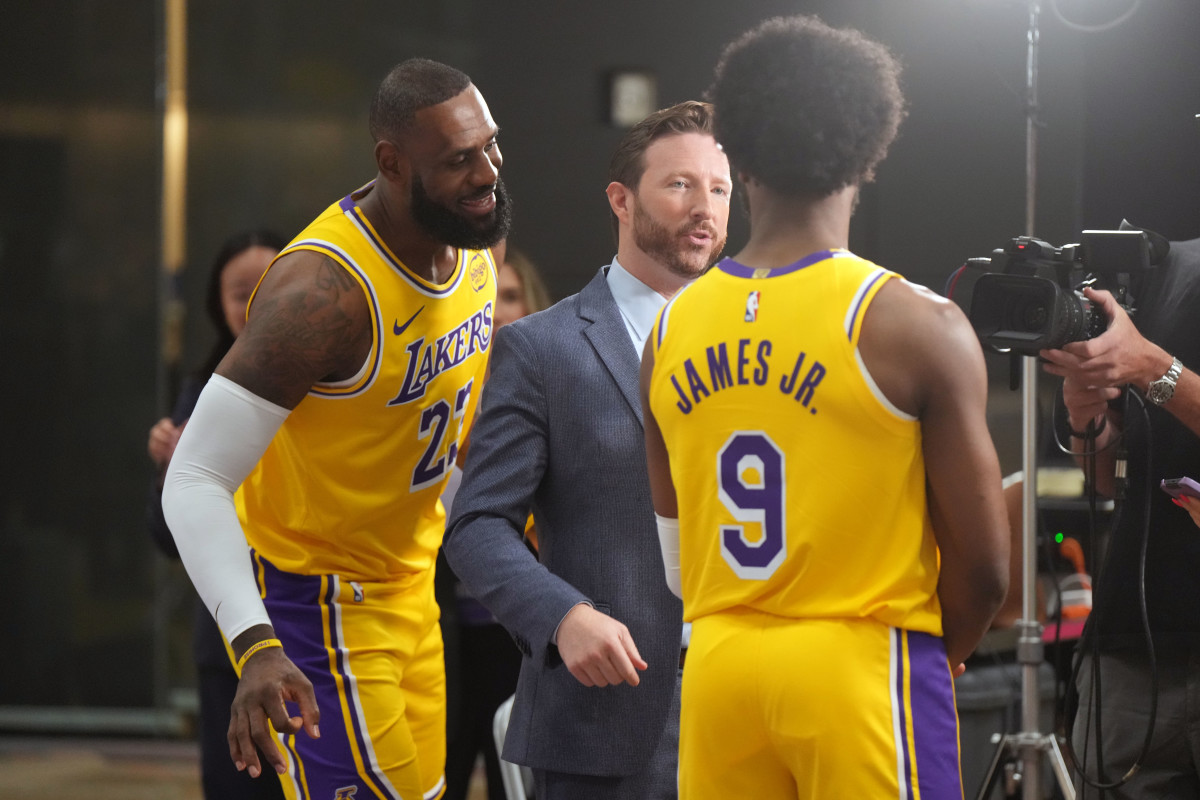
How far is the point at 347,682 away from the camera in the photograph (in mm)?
→ 2312

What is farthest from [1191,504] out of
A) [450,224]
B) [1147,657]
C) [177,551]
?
[177,551]

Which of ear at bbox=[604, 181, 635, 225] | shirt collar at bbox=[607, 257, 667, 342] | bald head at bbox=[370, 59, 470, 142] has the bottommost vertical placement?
shirt collar at bbox=[607, 257, 667, 342]

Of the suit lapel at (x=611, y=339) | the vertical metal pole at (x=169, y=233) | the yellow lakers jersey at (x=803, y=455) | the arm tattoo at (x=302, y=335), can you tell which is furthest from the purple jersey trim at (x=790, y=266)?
the vertical metal pole at (x=169, y=233)

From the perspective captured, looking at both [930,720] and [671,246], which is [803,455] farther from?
[671,246]

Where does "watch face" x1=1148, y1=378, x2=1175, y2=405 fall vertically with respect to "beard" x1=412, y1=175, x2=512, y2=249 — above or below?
below

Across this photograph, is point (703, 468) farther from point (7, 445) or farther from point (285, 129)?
point (7, 445)

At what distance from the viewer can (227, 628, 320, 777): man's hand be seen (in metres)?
1.94

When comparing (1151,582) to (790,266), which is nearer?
(790,266)

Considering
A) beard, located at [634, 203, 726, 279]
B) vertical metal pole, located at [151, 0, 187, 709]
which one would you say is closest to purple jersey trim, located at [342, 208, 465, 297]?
beard, located at [634, 203, 726, 279]

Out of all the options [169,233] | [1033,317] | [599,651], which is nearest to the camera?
[599,651]

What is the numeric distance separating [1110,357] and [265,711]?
4.69ft

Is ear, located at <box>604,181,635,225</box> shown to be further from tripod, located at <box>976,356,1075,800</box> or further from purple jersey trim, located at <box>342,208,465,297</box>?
tripod, located at <box>976,356,1075,800</box>

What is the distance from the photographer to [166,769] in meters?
5.42

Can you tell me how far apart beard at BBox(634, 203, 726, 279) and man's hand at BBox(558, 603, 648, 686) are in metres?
0.73
